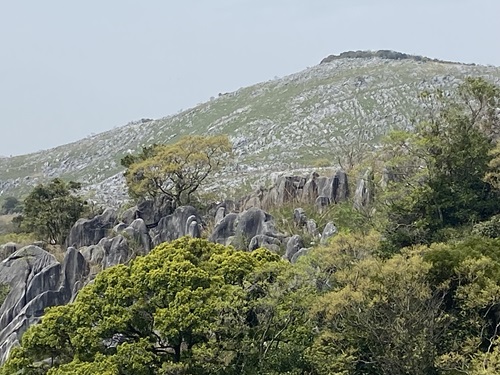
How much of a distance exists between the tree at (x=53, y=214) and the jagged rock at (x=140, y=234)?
22.9 feet

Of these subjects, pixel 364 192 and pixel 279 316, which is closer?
pixel 279 316

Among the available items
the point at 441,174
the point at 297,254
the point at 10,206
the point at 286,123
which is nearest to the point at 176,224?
the point at 297,254

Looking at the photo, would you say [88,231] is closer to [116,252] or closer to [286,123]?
[116,252]

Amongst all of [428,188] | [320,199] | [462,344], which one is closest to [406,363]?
[462,344]

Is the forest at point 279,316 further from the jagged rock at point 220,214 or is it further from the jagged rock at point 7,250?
the jagged rock at point 7,250

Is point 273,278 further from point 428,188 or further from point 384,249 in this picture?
point 428,188

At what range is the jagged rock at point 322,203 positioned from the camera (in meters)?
35.9

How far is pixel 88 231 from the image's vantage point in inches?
1617

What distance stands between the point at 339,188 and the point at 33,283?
18370 millimetres

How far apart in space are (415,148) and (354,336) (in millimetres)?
13949

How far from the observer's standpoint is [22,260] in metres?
36.8

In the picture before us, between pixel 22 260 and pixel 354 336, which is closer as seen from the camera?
pixel 354 336

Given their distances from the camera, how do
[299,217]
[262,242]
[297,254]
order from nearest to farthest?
[297,254]
[262,242]
[299,217]

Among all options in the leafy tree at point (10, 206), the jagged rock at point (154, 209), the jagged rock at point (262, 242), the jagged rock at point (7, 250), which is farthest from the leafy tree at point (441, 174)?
the leafy tree at point (10, 206)
